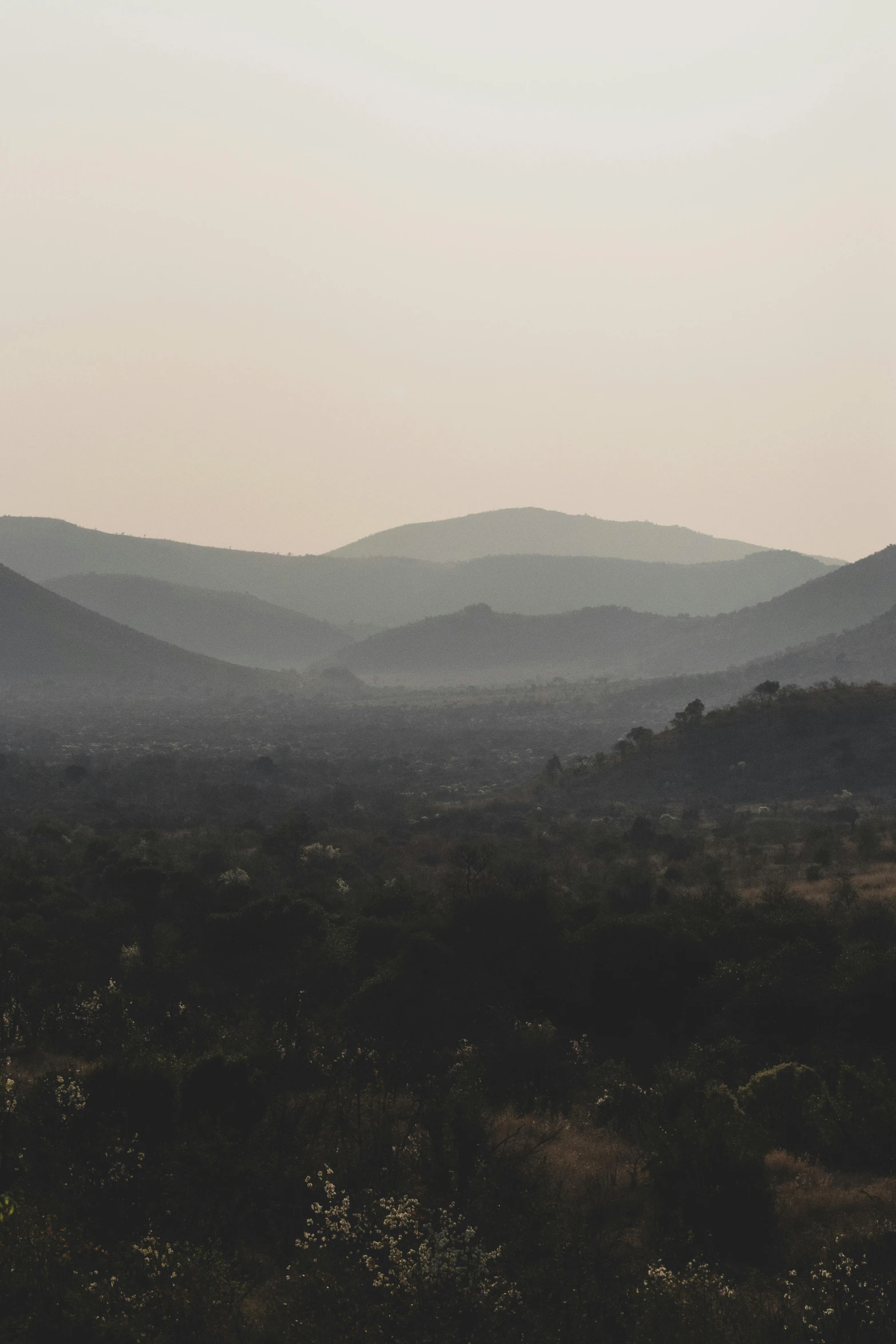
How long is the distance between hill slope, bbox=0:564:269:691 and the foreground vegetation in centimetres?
9930

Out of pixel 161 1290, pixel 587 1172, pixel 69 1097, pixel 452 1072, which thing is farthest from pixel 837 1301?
pixel 69 1097

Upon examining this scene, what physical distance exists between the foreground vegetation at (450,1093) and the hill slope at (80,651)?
9930cm

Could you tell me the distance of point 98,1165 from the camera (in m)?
9.23

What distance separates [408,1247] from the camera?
773 cm

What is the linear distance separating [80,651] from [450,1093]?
123 metres

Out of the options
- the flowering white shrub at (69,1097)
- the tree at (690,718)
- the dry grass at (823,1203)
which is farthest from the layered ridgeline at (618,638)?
the flowering white shrub at (69,1097)

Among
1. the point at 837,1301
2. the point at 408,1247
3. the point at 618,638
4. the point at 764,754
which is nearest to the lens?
the point at 837,1301

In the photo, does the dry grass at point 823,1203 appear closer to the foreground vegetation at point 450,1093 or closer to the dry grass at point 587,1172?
the foreground vegetation at point 450,1093

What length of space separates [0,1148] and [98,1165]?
97 centimetres

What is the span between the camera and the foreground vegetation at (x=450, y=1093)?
7.26 metres

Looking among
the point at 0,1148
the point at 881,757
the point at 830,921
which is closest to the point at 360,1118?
the point at 0,1148

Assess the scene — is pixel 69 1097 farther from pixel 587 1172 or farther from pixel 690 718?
pixel 690 718

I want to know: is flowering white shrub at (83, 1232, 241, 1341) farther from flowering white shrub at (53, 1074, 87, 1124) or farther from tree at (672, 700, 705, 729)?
tree at (672, 700, 705, 729)

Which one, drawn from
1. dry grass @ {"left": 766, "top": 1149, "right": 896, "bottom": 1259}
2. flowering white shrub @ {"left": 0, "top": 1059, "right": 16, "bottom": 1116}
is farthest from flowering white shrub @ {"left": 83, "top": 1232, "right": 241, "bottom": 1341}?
dry grass @ {"left": 766, "top": 1149, "right": 896, "bottom": 1259}
